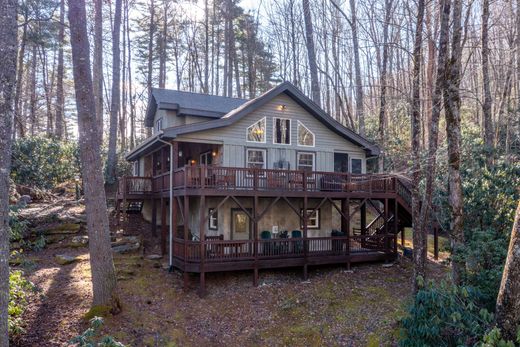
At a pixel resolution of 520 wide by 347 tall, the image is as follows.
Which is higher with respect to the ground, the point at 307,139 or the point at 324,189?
the point at 307,139

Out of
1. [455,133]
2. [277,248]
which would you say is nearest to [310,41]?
[277,248]

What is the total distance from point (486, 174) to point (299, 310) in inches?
284

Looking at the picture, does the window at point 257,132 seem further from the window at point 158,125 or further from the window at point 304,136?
the window at point 158,125

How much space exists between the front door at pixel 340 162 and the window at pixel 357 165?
0.37 meters

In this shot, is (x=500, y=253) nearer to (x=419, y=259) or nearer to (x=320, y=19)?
(x=419, y=259)

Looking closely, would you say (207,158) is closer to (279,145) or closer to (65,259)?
(279,145)

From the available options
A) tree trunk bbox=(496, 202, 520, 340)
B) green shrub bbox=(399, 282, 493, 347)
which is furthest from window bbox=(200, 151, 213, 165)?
tree trunk bbox=(496, 202, 520, 340)

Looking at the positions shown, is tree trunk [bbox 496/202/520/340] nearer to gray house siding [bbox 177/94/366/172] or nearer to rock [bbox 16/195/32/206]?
gray house siding [bbox 177/94/366/172]

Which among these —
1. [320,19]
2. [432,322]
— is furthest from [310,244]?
[320,19]

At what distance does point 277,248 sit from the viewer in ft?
48.1

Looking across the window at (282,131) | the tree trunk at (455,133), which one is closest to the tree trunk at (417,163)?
the tree trunk at (455,133)

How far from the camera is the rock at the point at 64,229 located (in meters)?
16.8

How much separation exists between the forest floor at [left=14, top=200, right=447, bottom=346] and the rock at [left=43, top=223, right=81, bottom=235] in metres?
1.08

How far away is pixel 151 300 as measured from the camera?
1225cm
